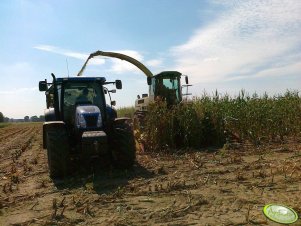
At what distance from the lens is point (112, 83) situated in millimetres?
8930

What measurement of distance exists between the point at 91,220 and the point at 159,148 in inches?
235

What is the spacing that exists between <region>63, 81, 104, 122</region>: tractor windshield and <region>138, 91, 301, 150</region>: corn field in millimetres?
2426

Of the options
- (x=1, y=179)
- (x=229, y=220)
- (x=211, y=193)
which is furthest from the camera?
(x=1, y=179)

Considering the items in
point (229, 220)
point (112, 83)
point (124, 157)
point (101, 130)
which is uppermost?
point (112, 83)

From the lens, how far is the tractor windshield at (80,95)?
27.3 ft

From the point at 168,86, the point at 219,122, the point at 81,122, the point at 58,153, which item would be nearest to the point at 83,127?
the point at 81,122

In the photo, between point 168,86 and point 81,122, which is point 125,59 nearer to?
point 168,86

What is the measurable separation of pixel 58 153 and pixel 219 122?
5.40 metres

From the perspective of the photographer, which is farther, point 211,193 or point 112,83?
point 112,83

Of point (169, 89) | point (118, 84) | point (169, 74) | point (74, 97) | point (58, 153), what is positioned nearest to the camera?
point (58, 153)

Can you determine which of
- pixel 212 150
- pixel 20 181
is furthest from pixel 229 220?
pixel 212 150

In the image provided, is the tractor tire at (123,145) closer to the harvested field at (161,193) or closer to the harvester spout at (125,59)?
the harvested field at (161,193)

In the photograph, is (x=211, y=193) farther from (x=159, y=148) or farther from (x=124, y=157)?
(x=159, y=148)

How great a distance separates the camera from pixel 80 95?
846 cm
